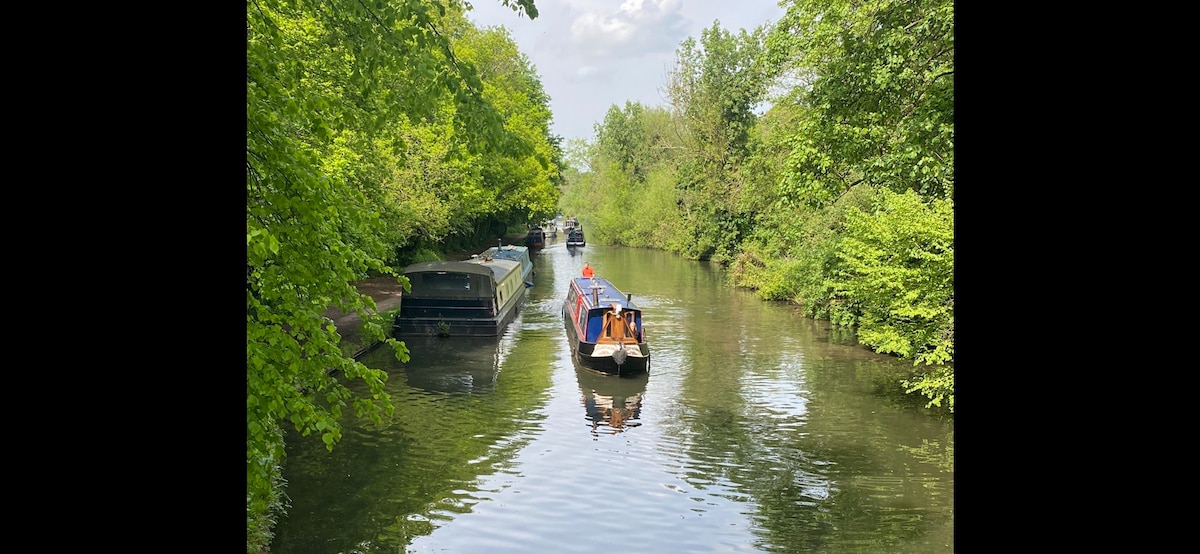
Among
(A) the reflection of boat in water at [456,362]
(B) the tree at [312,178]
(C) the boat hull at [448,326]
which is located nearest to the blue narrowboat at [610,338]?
(A) the reflection of boat in water at [456,362]

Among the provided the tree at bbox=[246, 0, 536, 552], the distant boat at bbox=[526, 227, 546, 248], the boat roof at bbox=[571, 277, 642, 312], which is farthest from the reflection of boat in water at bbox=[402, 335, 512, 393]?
the distant boat at bbox=[526, 227, 546, 248]

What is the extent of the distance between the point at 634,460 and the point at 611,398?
4089 millimetres

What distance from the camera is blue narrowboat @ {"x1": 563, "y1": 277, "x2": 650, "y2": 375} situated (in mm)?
19078

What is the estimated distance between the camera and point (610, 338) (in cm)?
1958

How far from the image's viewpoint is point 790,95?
87.2 feet

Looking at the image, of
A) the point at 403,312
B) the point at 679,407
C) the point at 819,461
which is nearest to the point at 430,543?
the point at 819,461

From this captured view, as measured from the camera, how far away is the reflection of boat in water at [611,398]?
15648mm

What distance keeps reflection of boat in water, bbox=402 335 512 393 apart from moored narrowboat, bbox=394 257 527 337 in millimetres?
261

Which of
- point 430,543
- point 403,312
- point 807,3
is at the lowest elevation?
point 430,543

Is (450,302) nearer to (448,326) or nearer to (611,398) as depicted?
(448,326)

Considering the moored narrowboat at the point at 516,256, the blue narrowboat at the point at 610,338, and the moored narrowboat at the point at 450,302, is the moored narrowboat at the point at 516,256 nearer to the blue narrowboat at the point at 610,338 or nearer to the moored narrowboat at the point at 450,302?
the moored narrowboat at the point at 450,302

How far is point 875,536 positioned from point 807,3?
332 inches

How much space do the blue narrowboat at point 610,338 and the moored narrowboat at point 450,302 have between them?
2.67 meters
